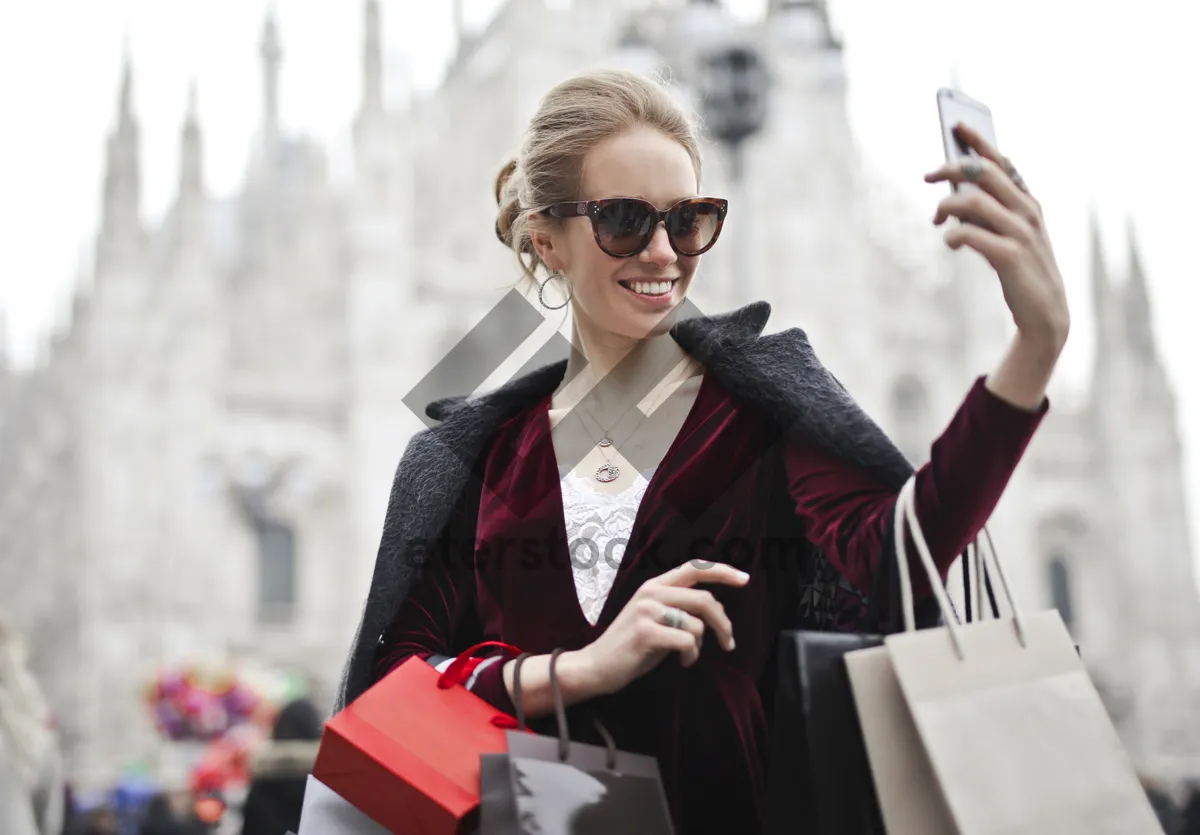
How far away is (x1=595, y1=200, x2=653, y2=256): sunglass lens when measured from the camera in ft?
3.92

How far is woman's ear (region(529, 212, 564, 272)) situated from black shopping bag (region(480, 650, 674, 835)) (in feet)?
1.53

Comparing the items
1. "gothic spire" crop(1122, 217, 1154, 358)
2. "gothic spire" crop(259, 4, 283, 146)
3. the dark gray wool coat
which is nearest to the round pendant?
the dark gray wool coat

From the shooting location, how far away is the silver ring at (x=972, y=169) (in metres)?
0.93

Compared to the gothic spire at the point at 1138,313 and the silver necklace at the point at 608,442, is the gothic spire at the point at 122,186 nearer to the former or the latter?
the gothic spire at the point at 1138,313

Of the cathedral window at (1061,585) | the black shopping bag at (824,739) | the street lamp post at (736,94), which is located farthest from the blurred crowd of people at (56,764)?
the cathedral window at (1061,585)

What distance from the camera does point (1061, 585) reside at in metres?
22.4

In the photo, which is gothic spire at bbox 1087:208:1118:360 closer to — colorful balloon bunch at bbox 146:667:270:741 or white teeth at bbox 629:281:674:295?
colorful balloon bunch at bbox 146:667:270:741

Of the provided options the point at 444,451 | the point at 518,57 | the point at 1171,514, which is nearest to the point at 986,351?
the point at 1171,514

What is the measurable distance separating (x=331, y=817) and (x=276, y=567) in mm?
16654

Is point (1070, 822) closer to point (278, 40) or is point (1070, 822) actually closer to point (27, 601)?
point (27, 601)

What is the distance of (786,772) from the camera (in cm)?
99

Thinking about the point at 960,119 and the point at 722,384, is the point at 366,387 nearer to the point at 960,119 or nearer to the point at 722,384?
the point at 722,384

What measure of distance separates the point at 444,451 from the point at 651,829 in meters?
0.48

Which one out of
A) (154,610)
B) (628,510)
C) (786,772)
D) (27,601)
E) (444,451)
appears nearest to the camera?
(786,772)
